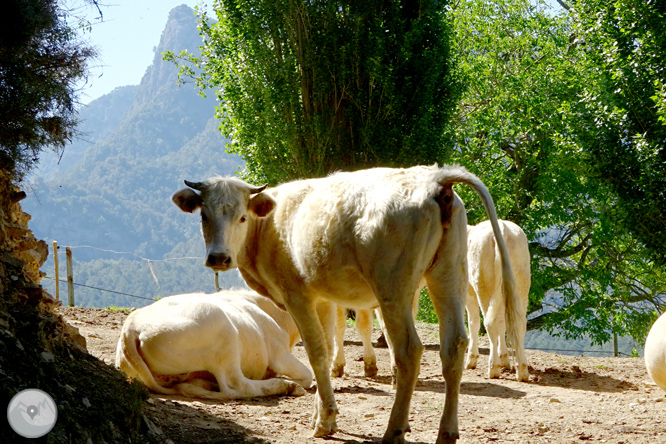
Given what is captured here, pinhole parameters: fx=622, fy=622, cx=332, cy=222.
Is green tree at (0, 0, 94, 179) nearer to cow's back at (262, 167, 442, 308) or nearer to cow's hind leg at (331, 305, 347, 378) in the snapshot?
cow's back at (262, 167, 442, 308)

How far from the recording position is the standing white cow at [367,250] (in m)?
4.37

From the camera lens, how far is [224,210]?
5188 mm

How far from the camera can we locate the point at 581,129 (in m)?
15.0

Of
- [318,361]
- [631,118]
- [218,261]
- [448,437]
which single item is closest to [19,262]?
[218,261]

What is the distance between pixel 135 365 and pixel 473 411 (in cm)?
354

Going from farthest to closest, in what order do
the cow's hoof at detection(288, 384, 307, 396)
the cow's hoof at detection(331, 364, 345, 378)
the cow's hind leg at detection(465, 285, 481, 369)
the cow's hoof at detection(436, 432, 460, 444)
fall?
1. the cow's hind leg at detection(465, 285, 481, 369)
2. the cow's hoof at detection(331, 364, 345, 378)
3. the cow's hoof at detection(288, 384, 307, 396)
4. the cow's hoof at detection(436, 432, 460, 444)

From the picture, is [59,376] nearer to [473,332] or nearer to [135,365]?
[135,365]

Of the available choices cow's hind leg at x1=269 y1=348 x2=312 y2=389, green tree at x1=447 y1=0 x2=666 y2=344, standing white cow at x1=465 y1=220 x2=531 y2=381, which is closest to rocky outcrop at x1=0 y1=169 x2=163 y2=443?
cow's hind leg at x1=269 y1=348 x2=312 y2=389

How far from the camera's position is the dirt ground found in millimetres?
5031

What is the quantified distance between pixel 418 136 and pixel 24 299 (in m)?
9.67

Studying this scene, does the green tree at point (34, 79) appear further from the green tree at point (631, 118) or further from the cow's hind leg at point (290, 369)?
the green tree at point (631, 118)

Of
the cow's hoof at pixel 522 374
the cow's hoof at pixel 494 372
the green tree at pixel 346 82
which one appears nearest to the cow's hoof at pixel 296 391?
the cow's hoof at pixel 494 372

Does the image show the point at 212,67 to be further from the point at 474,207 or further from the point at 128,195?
the point at 128,195

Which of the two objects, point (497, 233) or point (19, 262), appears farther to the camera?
point (19, 262)
